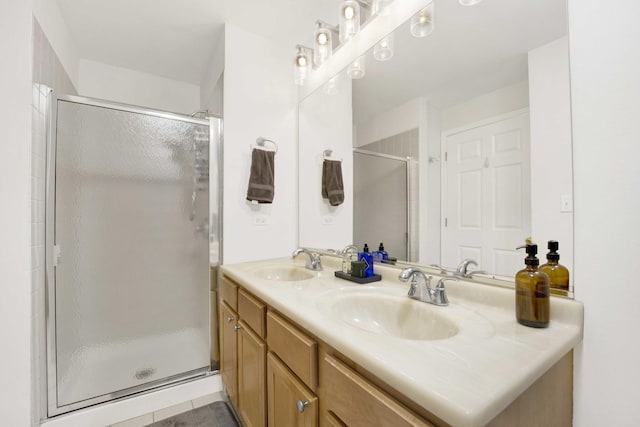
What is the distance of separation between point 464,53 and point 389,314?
3.47 feet

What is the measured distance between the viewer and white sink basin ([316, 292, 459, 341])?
811 mm

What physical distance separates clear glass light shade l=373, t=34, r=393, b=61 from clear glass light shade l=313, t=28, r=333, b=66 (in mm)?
360

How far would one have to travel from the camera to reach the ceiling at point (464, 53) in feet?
2.77

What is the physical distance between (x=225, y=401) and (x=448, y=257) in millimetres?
1575

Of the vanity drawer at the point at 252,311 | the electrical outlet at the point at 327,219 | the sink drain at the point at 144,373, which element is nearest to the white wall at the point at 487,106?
the electrical outlet at the point at 327,219

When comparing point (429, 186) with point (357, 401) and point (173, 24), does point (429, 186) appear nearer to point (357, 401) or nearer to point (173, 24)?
point (357, 401)

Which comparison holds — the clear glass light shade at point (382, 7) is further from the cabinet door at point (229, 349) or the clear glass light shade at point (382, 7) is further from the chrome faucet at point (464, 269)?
the cabinet door at point (229, 349)

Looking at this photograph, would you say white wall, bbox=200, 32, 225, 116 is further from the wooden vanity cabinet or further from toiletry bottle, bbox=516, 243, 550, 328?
toiletry bottle, bbox=516, 243, 550, 328

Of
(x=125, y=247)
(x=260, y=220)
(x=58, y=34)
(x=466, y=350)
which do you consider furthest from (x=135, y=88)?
(x=466, y=350)

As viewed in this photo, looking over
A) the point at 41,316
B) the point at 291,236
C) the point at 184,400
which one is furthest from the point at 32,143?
the point at 184,400

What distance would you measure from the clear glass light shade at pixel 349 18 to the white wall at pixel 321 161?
238 mm

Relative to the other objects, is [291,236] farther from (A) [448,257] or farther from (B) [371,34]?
(B) [371,34]

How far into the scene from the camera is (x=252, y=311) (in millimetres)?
1162

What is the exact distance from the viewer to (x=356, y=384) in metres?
0.59
